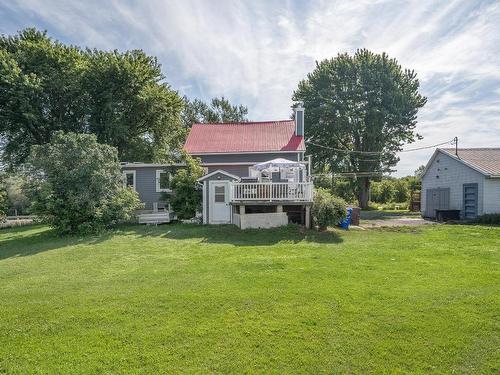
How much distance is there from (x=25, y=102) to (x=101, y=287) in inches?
805

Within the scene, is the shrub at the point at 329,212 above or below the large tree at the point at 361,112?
below

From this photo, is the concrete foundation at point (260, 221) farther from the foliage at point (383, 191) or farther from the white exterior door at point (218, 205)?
the foliage at point (383, 191)

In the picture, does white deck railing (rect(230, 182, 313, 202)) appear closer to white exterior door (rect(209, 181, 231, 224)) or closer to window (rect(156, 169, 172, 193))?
white exterior door (rect(209, 181, 231, 224))

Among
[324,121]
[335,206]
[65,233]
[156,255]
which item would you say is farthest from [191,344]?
[324,121]

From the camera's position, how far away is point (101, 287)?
5.43 meters

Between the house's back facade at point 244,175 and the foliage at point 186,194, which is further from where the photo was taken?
the foliage at point 186,194

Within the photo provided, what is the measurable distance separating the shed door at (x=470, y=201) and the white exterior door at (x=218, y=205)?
1308 cm

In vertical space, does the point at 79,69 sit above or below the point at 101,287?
above

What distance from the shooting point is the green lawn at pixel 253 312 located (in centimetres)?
331

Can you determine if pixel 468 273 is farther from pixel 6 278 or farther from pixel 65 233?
pixel 65 233

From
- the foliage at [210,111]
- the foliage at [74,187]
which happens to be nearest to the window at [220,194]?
the foliage at [74,187]

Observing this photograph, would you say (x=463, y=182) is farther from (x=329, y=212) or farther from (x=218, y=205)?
(x=218, y=205)

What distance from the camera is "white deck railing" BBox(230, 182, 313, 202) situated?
11.9m

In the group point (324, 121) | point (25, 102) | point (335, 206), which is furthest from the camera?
point (324, 121)
